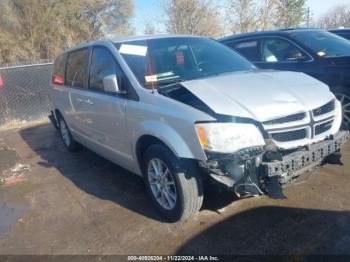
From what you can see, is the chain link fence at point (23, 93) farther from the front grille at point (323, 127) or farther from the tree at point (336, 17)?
the tree at point (336, 17)

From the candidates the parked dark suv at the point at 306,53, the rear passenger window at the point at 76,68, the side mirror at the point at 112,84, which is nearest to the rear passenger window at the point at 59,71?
the rear passenger window at the point at 76,68

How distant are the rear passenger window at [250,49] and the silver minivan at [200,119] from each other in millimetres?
2168

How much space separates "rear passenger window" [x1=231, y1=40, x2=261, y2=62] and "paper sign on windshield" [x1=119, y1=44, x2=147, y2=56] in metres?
3.22

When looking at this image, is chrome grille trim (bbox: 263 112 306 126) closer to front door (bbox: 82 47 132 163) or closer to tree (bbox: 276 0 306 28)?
front door (bbox: 82 47 132 163)

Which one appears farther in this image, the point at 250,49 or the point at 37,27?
the point at 37,27

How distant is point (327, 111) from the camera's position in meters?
3.44

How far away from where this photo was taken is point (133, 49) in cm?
402

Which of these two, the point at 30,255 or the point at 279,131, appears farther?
the point at 30,255

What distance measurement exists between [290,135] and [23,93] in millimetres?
9232

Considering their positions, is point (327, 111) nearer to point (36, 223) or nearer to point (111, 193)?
point (111, 193)

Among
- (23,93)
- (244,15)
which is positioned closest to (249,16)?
(244,15)

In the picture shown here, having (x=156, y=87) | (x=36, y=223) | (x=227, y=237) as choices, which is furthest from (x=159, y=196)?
(x=36, y=223)

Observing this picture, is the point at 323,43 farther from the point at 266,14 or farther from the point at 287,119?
the point at 266,14

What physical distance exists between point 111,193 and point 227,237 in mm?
1848
